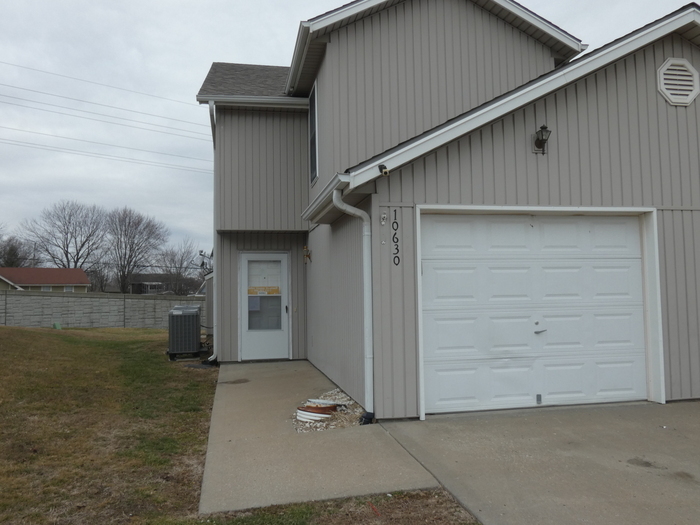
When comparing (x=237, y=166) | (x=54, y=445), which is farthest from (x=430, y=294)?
(x=237, y=166)

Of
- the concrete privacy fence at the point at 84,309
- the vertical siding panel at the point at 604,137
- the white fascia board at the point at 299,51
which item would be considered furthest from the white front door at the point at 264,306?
the concrete privacy fence at the point at 84,309

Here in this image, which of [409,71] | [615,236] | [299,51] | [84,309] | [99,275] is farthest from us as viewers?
[99,275]

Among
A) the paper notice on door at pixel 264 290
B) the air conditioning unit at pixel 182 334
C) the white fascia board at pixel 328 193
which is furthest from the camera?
the air conditioning unit at pixel 182 334

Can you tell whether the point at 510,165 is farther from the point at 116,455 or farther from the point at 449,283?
the point at 116,455

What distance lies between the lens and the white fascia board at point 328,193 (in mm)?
5438

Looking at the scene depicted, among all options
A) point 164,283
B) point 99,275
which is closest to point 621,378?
point 99,275

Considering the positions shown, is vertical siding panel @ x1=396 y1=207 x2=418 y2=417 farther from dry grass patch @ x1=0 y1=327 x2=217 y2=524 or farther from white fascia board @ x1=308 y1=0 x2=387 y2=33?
white fascia board @ x1=308 y1=0 x2=387 y2=33

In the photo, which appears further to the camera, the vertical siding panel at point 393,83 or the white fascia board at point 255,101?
the white fascia board at point 255,101

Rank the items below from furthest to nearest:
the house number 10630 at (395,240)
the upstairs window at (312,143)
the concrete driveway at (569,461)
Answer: the upstairs window at (312,143), the house number 10630 at (395,240), the concrete driveway at (569,461)

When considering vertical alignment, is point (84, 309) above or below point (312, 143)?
below

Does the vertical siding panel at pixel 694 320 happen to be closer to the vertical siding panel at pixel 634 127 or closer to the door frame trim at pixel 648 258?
the door frame trim at pixel 648 258

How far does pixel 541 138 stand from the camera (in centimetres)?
598

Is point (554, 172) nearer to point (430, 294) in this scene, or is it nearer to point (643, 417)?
point (430, 294)

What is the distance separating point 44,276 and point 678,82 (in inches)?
1630
